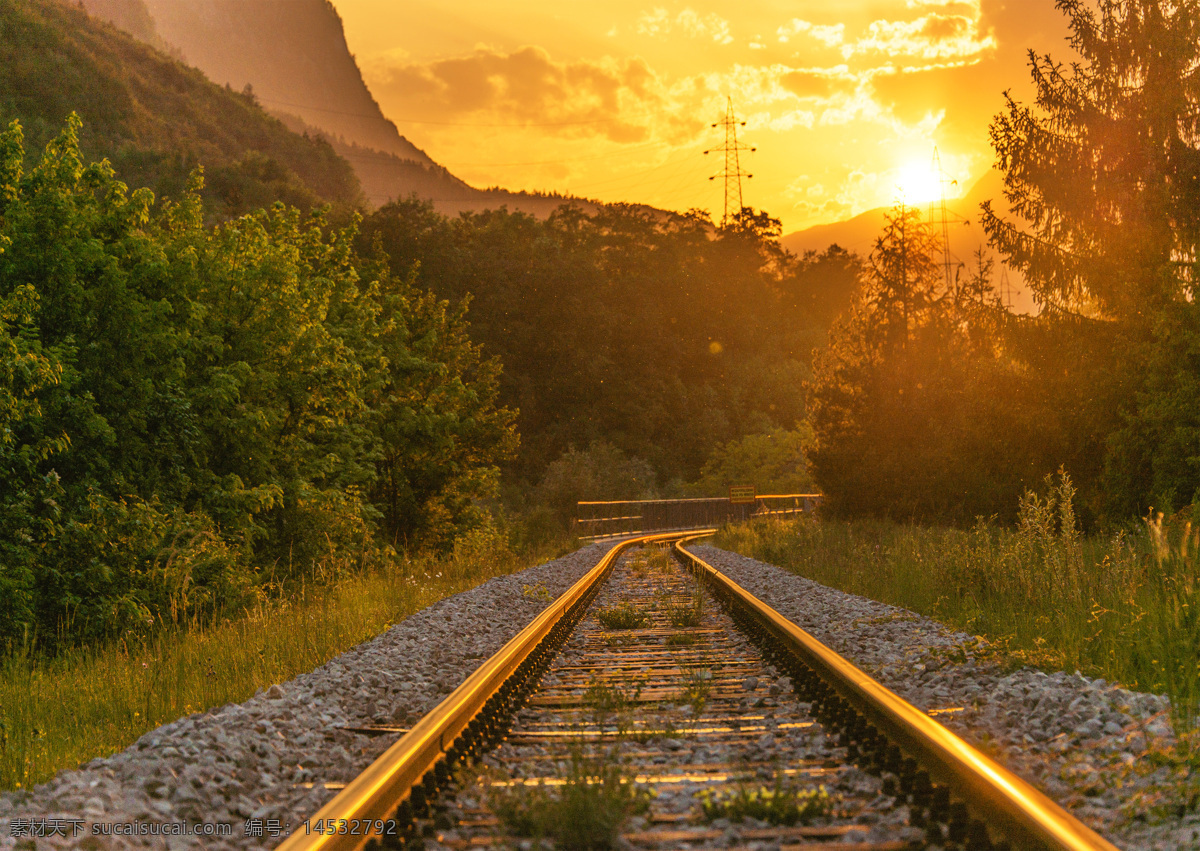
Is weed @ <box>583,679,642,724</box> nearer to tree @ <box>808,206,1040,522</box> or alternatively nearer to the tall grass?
the tall grass

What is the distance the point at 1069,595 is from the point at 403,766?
5.59m

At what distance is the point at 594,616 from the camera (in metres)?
10.4

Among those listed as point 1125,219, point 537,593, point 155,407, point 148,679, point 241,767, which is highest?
point 1125,219

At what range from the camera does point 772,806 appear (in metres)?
3.45

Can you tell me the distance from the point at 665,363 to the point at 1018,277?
45596 millimetres

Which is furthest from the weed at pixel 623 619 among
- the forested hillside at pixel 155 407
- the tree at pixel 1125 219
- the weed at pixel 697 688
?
the tree at pixel 1125 219

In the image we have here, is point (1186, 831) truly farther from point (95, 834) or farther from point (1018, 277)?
point (1018, 277)

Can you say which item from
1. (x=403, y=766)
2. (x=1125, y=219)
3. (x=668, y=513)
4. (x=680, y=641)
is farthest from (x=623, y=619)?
(x=668, y=513)

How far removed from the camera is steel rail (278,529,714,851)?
3.13 m

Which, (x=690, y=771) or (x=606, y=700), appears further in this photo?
(x=606, y=700)

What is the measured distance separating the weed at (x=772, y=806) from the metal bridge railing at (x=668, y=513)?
28.2 meters

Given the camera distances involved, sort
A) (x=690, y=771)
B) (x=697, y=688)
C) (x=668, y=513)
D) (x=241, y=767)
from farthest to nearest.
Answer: (x=668, y=513)
(x=697, y=688)
(x=241, y=767)
(x=690, y=771)

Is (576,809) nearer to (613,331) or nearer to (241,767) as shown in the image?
(241,767)

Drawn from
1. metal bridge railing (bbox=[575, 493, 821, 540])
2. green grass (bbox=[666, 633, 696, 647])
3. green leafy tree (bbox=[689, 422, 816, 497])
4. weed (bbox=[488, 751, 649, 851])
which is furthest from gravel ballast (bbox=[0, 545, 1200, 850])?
green leafy tree (bbox=[689, 422, 816, 497])
